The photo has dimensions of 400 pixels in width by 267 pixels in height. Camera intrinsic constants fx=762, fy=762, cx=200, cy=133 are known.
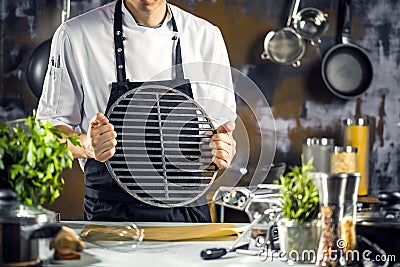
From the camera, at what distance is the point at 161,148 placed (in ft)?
8.80

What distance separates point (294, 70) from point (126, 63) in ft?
7.27

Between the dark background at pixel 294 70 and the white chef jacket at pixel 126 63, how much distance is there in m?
1.90

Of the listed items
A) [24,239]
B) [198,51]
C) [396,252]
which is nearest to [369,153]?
[198,51]

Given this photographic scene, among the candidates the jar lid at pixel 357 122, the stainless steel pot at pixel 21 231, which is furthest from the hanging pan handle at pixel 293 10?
the stainless steel pot at pixel 21 231

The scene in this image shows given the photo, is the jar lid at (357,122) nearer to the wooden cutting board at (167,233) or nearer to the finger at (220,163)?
the finger at (220,163)

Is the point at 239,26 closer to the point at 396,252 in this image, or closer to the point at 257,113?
the point at 257,113

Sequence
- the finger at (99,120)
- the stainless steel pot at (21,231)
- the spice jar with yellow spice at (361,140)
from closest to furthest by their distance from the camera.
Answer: the stainless steel pot at (21,231), the finger at (99,120), the spice jar with yellow spice at (361,140)

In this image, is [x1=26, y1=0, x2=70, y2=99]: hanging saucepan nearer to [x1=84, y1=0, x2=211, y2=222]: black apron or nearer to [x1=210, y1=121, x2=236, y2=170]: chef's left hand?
[x1=84, y1=0, x2=211, y2=222]: black apron

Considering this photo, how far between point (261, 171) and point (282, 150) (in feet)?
0.91

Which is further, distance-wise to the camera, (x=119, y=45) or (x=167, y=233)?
(x=119, y=45)

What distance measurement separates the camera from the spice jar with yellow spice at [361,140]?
4641 millimetres

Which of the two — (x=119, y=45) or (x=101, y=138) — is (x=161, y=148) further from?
(x=119, y=45)

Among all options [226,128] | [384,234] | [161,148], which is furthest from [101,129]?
[384,234]

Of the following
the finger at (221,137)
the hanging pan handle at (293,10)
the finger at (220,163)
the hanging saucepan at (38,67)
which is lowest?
the finger at (220,163)
